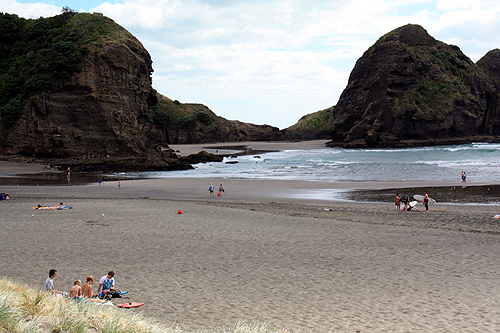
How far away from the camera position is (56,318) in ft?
16.4

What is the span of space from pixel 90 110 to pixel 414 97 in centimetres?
7541

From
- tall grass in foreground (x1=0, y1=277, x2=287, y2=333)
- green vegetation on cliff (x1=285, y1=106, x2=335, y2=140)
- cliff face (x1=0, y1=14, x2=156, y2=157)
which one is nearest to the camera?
tall grass in foreground (x1=0, y1=277, x2=287, y2=333)

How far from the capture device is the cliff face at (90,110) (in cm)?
4706

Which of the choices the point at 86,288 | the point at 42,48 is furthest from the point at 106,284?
the point at 42,48

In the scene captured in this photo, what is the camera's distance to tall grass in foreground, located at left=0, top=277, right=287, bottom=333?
186 inches

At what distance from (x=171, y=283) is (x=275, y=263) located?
289 cm

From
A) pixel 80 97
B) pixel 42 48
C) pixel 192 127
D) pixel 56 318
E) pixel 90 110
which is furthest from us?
pixel 192 127

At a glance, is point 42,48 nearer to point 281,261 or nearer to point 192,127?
point 281,261

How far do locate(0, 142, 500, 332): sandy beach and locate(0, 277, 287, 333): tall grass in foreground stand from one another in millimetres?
1359

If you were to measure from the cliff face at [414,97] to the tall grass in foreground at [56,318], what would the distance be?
8961 cm

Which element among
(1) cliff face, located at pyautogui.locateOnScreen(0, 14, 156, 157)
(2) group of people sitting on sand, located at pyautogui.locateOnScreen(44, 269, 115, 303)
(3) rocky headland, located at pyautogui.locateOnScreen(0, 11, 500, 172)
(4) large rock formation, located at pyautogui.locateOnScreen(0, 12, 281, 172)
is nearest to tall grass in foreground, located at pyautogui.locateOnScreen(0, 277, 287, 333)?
(2) group of people sitting on sand, located at pyautogui.locateOnScreen(44, 269, 115, 303)

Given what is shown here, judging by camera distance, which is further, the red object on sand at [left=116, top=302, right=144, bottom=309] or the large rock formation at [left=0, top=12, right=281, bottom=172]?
the large rock formation at [left=0, top=12, right=281, bottom=172]

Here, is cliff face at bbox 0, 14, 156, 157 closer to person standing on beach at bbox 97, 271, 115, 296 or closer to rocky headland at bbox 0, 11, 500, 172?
rocky headland at bbox 0, 11, 500, 172

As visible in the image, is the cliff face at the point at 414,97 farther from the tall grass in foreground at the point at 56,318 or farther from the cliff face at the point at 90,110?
the tall grass in foreground at the point at 56,318
